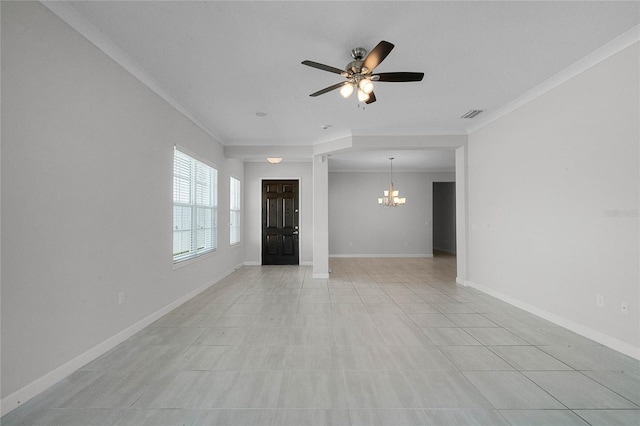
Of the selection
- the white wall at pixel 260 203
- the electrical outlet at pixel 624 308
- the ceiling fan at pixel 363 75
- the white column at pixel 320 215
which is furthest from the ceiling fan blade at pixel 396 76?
the white wall at pixel 260 203

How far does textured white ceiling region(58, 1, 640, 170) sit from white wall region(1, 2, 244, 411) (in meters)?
0.47

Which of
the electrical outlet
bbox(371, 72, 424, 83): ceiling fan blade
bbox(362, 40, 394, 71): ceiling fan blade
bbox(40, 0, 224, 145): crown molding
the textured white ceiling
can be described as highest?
the textured white ceiling

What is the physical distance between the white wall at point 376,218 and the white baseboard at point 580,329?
5081mm

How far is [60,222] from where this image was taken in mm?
2070

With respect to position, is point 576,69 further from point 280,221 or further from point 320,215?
point 280,221

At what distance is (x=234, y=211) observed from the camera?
6883mm

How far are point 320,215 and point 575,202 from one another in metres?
3.95

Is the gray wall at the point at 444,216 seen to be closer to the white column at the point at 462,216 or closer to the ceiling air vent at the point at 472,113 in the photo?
the white column at the point at 462,216

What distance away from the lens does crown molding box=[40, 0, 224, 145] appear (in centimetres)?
207

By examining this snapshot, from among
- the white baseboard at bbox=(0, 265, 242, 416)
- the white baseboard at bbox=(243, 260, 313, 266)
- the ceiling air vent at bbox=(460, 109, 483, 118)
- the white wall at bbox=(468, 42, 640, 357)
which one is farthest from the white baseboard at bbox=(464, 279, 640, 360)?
the white baseboard at bbox=(0, 265, 242, 416)

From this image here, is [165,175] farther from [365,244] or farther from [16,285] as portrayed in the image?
[365,244]

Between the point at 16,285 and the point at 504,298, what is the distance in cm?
517

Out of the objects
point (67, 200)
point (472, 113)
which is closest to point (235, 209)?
point (67, 200)

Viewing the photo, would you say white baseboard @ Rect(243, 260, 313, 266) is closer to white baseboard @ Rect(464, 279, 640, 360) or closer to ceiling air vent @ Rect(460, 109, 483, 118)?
white baseboard @ Rect(464, 279, 640, 360)
